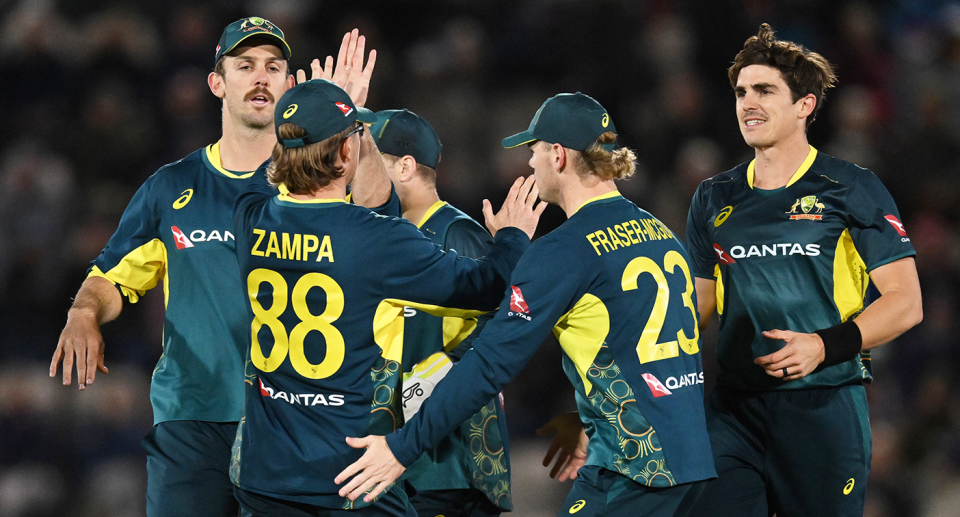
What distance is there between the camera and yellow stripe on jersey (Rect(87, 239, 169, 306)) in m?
5.06

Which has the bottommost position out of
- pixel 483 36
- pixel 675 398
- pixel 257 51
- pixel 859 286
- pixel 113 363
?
pixel 113 363

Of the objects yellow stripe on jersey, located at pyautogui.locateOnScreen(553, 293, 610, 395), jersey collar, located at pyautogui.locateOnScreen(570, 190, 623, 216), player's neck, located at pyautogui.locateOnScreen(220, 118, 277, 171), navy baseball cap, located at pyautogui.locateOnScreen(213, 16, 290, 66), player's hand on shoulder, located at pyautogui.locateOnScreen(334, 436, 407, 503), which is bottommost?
player's hand on shoulder, located at pyautogui.locateOnScreen(334, 436, 407, 503)

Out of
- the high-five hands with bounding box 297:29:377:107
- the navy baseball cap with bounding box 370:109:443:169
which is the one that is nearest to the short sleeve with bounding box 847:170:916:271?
the navy baseball cap with bounding box 370:109:443:169

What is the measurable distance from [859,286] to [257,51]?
10.7ft

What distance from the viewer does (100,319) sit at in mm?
4957

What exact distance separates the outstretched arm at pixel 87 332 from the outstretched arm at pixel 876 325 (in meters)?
3.04

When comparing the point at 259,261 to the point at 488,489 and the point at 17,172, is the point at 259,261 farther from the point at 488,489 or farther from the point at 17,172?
the point at 17,172

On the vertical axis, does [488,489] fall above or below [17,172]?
below

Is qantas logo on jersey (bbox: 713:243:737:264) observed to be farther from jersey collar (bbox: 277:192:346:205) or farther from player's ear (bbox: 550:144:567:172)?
jersey collar (bbox: 277:192:346:205)

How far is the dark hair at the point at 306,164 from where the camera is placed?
151 inches

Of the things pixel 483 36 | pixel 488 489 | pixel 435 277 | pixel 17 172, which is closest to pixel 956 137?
pixel 483 36

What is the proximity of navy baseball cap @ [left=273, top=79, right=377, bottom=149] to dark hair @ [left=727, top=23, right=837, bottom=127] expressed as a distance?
226 centimetres

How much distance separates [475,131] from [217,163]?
219 inches

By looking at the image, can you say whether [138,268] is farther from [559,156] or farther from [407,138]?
[559,156]
